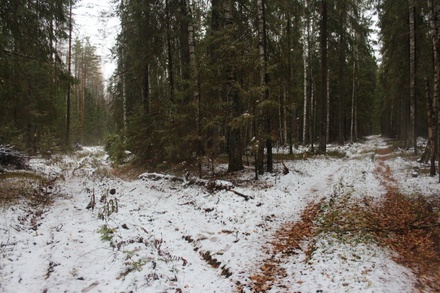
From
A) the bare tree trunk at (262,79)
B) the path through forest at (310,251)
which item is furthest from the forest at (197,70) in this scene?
the path through forest at (310,251)

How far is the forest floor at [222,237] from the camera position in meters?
4.68

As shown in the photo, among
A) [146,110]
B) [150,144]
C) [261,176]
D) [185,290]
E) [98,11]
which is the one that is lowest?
[185,290]

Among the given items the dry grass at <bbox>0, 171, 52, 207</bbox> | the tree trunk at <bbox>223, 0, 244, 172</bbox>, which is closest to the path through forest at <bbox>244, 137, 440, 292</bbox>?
the tree trunk at <bbox>223, 0, 244, 172</bbox>

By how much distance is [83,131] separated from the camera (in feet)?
154

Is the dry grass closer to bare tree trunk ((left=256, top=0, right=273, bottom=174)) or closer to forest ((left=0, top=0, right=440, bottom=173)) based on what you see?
forest ((left=0, top=0, right=440, bottom=173))

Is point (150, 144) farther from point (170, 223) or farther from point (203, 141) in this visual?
point (170, 223)

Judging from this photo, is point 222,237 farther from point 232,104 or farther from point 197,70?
point 197,70

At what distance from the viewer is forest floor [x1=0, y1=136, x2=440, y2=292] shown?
468 centimetres

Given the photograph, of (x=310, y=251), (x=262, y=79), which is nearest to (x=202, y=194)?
(x=310, y=251)

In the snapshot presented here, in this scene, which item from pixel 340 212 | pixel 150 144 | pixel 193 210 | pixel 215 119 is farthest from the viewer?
pixel 150 144

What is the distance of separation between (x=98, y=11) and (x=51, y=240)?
17295 millimetres

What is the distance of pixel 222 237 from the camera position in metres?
6.77

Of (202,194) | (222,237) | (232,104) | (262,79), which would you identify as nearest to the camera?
(222,237)

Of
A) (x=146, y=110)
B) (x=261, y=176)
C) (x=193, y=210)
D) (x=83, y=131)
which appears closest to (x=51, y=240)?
(x=193, y=210)
